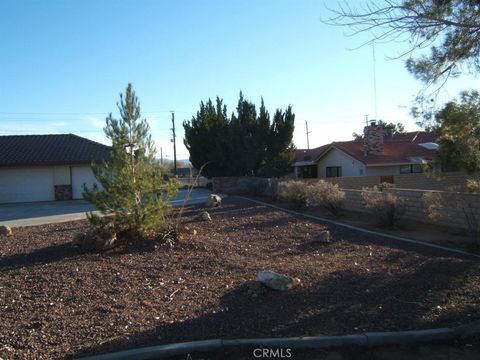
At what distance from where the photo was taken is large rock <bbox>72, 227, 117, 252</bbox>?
32.1 ft

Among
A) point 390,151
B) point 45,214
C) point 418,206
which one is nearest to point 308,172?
point 390,151

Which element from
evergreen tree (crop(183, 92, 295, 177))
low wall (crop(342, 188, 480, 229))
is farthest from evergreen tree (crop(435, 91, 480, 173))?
evergreen tree (crop(183, 92, 295, 177))

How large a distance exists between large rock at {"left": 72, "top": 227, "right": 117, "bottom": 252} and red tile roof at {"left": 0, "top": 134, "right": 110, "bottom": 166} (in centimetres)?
2065

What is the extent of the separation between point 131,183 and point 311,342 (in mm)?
6253

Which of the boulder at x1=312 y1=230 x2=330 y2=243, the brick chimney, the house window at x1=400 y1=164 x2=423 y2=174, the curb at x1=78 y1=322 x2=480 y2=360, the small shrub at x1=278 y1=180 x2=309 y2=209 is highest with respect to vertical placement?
the brick chimney

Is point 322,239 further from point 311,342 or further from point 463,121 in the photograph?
point 311,342

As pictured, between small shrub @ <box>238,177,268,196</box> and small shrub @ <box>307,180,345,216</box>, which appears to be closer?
small shrub @ <box>307,180,345,216</box>

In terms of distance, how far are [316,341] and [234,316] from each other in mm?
1161

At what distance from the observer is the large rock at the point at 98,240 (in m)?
9.79

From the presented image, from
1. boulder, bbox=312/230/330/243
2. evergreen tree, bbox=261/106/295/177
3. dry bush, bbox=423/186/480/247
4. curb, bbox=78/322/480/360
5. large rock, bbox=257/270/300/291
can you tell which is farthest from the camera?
evergreen tree, bbox=261/106/295/177

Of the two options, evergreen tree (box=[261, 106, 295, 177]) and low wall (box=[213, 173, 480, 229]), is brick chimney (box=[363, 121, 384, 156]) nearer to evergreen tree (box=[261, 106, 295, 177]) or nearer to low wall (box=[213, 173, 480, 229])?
evergreen tree (box=[261, 106, 295, 177])

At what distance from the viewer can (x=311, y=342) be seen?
16.2 feet

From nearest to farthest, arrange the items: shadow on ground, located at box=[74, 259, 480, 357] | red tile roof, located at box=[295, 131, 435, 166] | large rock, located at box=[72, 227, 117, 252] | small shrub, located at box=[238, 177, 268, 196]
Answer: shadow on ground, located at box=[74, 259, 480, 357] → large rock, located at box=[72, 227, 117, 252] → small shrub, located at box=[238, 177, 268, 196] → red tile roof, located at box=[295, 131, 435, 166]

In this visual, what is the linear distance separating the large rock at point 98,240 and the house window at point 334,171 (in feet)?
106
